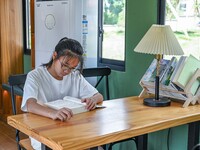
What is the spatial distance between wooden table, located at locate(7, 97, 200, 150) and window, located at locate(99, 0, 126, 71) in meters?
0.94

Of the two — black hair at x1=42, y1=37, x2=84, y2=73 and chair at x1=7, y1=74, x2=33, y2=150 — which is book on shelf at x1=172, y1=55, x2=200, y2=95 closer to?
black hair at x1=42, y1=37, x2=84, y2=73

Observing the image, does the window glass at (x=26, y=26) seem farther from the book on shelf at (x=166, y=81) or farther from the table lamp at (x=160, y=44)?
the table lamp at (x=160, y=44)

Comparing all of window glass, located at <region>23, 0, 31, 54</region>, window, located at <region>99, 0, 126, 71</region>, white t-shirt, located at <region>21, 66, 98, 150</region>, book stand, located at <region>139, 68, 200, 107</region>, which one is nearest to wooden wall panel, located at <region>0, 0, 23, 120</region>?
window glass, located at <region>23, 0, 31, 54</region>

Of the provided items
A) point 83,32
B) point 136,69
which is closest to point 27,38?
point 83,32

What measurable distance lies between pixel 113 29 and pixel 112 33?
40 millimetres

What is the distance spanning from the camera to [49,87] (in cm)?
216

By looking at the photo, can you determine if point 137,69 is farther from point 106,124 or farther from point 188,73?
point 106,124

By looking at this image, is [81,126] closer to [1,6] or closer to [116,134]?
[116,134]

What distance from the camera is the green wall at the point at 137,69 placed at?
2.45 m

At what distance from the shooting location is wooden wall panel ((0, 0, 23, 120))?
425 cm

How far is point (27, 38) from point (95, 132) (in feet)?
10.8

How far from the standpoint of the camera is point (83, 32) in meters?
2.99

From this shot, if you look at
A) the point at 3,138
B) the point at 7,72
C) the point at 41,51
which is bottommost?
the point at 3,138

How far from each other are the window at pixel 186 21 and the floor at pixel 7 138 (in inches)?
83.4
